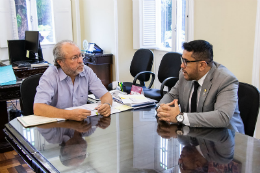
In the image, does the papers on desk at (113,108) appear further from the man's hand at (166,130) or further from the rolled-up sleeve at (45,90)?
the man's hand at (166,130)

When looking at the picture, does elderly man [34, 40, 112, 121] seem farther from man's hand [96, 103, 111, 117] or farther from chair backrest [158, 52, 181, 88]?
chair backrest [158, 52, 181, 88]

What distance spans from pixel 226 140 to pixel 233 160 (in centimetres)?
26

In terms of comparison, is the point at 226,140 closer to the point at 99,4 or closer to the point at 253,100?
the point at 253,100

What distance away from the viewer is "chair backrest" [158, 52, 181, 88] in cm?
390

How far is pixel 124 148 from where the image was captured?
1567 mm

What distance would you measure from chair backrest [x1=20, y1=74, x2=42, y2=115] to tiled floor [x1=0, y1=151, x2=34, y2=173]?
95 cm

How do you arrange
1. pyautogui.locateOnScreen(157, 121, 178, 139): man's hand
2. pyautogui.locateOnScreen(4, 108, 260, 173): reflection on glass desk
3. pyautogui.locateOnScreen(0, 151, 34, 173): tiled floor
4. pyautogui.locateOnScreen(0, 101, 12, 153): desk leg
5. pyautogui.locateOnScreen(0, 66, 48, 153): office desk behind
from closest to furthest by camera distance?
pyautogui.locateOnScreen(4, 108, 260, 173): reflection on glass desk, pyautogui.locateOnScreen(157, 121, 178, 139): man's hand, pyautogui.locateOnScreen(0, 151, 34, 173): tiled floor, pyautogui.locateOnScreen(0, 66, 48, 153): office desk behind, pyautogui.locateOnScreen(0, 101, 12, 153): desk leg

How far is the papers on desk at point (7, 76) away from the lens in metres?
3.33

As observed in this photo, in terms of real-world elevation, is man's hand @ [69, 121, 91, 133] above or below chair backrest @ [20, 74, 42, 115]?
below

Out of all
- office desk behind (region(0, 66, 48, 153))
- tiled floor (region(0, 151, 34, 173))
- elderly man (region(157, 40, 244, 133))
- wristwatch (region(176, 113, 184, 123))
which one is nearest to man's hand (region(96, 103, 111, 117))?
elderly man (region(157, 40, 244, 133))

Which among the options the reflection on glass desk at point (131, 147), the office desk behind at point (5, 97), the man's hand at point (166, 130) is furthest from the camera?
the office desk behind at point (5, 97)

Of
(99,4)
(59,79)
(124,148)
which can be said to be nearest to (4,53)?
(99,4)

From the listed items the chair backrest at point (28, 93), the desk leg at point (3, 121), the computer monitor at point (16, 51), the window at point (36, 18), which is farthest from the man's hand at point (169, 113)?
the window at point (36, 18)

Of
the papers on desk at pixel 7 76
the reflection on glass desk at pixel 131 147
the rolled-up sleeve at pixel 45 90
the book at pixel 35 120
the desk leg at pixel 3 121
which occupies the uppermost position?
the rolled-up sleeve at pixel 45 90
